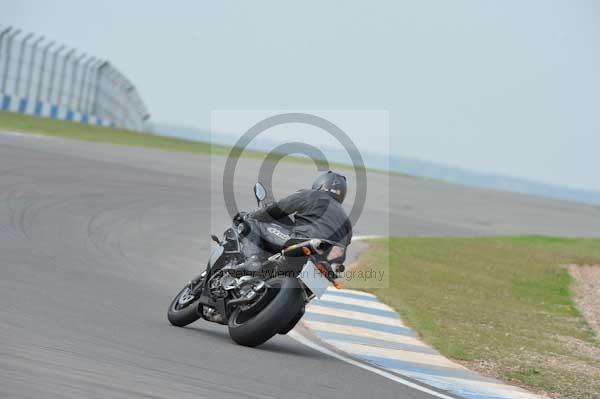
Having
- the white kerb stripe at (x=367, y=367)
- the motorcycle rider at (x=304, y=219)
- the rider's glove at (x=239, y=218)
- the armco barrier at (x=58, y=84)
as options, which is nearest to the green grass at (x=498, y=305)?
the white kerb stripe at (x=367, y=367)

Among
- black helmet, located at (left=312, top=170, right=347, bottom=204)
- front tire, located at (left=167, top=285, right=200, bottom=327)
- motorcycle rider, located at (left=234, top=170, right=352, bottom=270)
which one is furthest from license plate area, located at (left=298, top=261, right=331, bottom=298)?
front tire, located at (left=167, top=285, right=200, bottom=327)

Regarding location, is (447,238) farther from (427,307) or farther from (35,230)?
(35,230)

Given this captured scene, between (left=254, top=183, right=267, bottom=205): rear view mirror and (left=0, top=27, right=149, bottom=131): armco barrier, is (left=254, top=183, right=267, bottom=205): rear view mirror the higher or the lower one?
→ the lower one

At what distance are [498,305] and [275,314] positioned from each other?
24.7ft

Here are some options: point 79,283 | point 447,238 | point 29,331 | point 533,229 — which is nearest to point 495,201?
point 533,229

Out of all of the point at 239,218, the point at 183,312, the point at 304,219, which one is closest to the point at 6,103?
the point at 183,312

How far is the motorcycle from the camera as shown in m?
8.13

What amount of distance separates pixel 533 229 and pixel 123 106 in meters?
32.7

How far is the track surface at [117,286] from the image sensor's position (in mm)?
6395

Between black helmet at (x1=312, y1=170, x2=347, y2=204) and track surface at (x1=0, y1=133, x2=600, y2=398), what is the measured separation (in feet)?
4.58

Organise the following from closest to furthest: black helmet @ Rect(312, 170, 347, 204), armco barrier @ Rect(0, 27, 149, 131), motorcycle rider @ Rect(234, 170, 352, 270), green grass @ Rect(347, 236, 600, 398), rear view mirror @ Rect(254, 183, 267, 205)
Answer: motorcycle rider @ Rect(234, 170, 352, 270), black helmet @ Rect(312, 170, 347, 204), rear view mirror @ Rect(254, 183, 267, 205), green grass @ Rect(347, 236, 600, 398), armco barrier @ Rect(0, 27, 149, 131)

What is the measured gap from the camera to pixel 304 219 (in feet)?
28.2

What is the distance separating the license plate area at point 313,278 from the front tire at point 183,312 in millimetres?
1411

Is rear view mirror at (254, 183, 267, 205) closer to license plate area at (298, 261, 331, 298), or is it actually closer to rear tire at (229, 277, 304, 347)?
rear tire at (229, 277, 304, 347)
